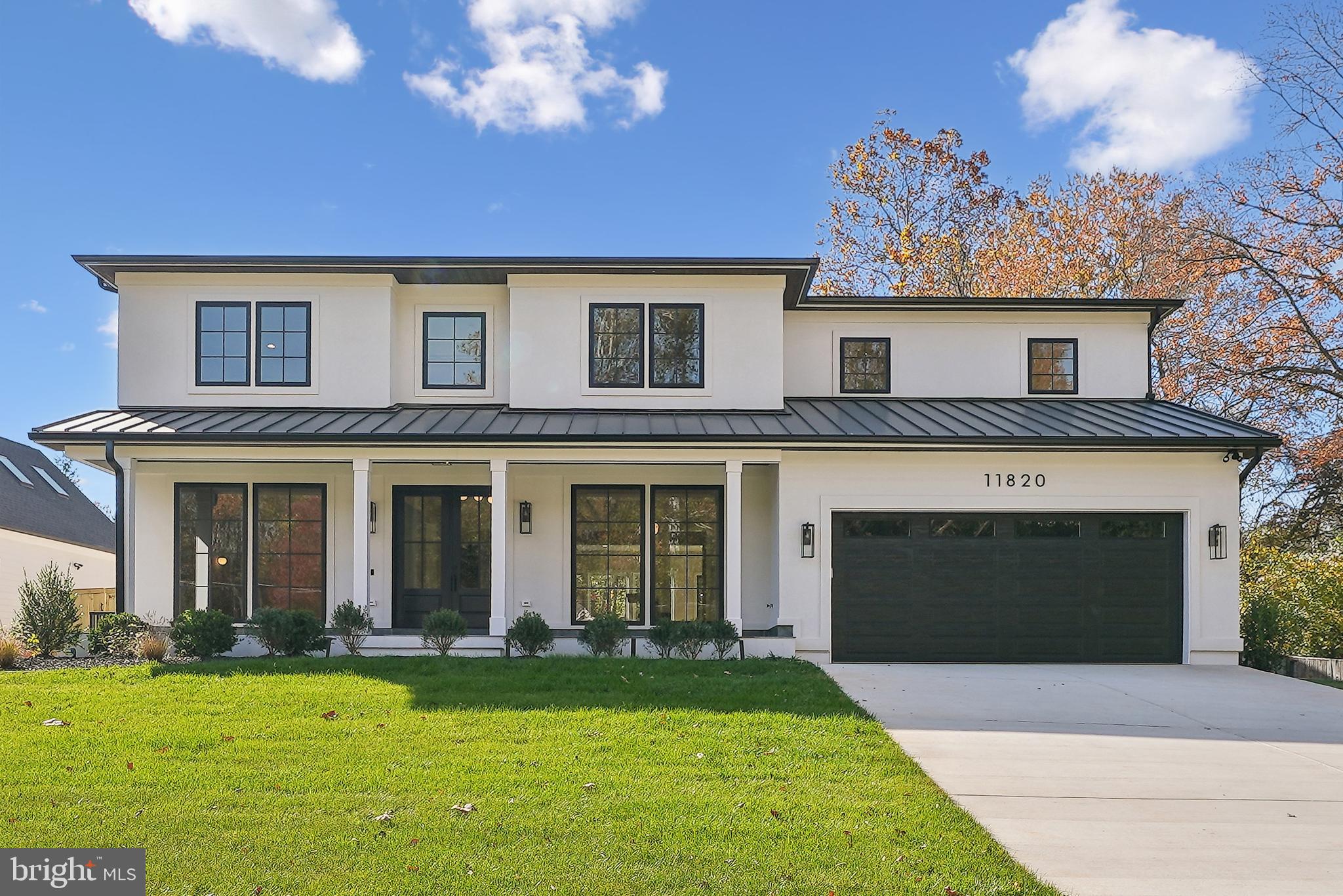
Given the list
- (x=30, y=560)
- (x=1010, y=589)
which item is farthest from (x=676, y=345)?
(x=30, y=560)

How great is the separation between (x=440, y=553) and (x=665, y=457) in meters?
4.04

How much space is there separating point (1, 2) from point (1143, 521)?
17.7 metres

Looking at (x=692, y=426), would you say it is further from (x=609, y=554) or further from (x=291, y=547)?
(x=291, y=547)

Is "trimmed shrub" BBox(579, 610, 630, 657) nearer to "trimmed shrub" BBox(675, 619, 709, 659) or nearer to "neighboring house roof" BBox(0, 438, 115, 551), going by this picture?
"trimmed shrub" BBox(675, 619, 709, 659)

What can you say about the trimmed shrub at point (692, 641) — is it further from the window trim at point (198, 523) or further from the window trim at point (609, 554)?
the window trim at point (198, 523)

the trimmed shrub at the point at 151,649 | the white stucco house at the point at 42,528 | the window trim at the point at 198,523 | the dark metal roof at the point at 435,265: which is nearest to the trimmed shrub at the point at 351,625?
the trimmed shrub at the point at 151,649

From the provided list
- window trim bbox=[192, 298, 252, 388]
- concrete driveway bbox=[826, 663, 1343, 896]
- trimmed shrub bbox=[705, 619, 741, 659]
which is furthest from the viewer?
window trim bbox=[192, 298, 252, 388]

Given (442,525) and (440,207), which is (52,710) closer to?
(442,525)

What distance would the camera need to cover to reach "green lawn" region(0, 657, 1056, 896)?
4.44 m

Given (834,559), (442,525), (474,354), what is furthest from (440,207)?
(834,559)

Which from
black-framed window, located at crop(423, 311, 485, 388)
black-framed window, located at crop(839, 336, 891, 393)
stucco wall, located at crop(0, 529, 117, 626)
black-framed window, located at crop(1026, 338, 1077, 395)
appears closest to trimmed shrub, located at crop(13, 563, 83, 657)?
black-framed window, located at crop(423, 311, 485, 388)

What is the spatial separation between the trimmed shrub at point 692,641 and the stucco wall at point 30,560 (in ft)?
52.2

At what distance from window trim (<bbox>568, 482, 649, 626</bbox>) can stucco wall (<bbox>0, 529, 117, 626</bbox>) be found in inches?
537

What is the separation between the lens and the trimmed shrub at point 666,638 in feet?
38.7
